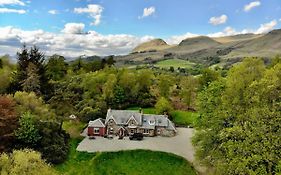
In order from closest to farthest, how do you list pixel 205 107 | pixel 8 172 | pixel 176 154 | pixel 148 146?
pixel 8 172, pixel 205 107, pixel 176 154, pixel 148 146

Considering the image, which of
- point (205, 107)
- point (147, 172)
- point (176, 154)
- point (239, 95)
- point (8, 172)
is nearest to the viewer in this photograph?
point (8, 172)

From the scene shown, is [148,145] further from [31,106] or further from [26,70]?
[26,70]

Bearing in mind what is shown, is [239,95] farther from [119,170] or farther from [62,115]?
[62,115]

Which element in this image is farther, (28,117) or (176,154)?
(176,154)

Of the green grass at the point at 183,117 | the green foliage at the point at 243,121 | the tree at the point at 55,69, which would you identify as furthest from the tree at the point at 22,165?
the tree at the point at 55,69

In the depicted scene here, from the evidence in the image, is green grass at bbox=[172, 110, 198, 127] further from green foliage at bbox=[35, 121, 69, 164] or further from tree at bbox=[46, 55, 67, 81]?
tree at bbox=[46, 55, 67, 81]

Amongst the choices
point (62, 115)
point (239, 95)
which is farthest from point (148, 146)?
point (239, 95)
